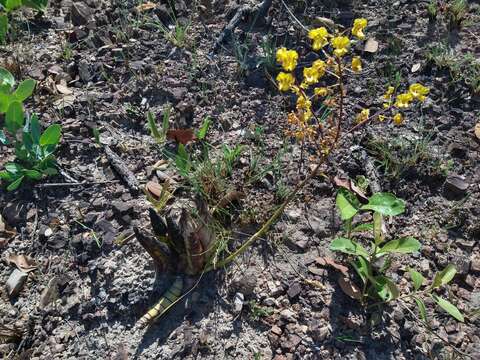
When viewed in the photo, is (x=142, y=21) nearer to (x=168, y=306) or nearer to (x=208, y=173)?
(x=208, y=173)

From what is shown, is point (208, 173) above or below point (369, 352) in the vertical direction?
above

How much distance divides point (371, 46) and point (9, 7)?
94.3 inches

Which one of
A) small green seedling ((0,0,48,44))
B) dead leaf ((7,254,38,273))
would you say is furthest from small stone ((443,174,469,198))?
small green seedling ((0,0,48,44))

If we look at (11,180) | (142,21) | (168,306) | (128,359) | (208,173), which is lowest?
(128,359)

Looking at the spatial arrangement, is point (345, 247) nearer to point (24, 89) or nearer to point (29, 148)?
point (29, 148)

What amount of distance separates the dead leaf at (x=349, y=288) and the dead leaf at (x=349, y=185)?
469 millimetres

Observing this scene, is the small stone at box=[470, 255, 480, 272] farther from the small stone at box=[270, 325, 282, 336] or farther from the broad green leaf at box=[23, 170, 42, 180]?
the broad green leaf at box=[23, 170, 42, 180]

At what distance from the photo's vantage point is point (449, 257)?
2279 millimetres

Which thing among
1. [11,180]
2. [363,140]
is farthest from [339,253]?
[11,180]

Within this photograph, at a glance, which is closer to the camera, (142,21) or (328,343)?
(328,343)

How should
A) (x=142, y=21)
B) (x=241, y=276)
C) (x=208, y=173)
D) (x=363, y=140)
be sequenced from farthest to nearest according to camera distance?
1. (x=142, y=21)
2. (x=363, y=140)
3. (x=208, y=173)
4. (x=241, y=276)

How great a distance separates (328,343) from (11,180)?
180cm

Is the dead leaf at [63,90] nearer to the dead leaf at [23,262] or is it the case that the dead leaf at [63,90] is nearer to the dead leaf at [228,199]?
the dead leaf at [23,262]

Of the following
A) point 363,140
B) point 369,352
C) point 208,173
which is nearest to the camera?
point 369,352
